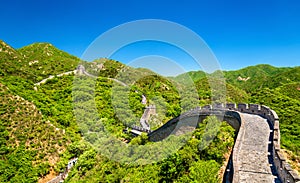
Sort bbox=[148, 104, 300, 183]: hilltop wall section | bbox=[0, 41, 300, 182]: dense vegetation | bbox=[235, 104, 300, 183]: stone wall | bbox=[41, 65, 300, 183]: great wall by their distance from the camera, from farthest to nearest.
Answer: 1. bbox=[0, 41, 300, 182]: dense vegetation
2. bbox=[41, 65, 300, 183]: great wall
3. bbox=[148, 104, 300, 183]: hilltop wall section
4. bbox=[235, 104, 300, 183]: stone wall

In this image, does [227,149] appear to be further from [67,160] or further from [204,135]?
[67,160]

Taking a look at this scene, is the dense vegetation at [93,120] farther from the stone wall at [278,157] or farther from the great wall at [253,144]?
the stone wall at [278,157]

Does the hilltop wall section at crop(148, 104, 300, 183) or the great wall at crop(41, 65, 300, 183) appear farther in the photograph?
the great wall at crop(41, 65, 300, 183)

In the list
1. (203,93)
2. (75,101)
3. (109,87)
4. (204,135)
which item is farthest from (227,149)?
(203,93)

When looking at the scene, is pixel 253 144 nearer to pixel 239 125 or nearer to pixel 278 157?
pixel 278 157

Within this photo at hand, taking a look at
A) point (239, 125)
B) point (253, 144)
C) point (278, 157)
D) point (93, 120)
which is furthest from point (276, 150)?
point (93, 120)


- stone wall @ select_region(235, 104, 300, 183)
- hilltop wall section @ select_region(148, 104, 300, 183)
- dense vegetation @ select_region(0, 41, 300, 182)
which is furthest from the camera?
dense vegetation @ select_region(0, 41, 300, 182)

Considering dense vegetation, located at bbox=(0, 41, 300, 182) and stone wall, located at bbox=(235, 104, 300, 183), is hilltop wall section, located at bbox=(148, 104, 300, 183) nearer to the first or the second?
stone wall, located at bbox=(235, 104, 300, 183)

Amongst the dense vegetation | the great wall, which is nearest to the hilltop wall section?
the great wall
